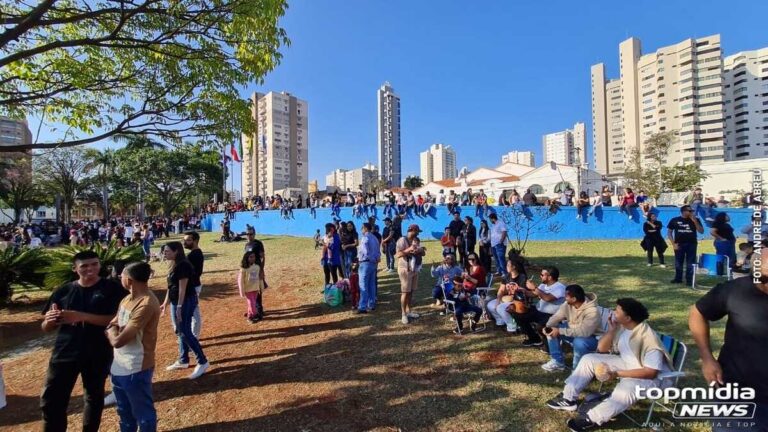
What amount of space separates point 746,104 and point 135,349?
364 feet

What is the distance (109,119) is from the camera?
712 cm

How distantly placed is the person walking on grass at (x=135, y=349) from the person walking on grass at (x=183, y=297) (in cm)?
147

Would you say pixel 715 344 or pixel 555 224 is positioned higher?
pixel 555 224

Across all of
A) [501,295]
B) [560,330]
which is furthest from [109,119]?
[560,330]

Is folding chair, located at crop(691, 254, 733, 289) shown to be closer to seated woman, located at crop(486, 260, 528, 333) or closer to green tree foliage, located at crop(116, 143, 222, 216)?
seated woman, located at crop(486, 260, 528, 333)

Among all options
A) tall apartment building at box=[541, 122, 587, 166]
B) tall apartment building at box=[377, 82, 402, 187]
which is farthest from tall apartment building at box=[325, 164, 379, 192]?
tall apartment building at box=[541, 122, 587, 166]

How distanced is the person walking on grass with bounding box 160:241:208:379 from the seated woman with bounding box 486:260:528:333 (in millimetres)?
4373

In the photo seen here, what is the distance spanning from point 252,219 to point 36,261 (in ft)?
75.9

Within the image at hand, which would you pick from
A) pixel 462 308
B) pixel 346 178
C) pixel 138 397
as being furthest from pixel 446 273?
pixel 346 178

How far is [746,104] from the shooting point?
3027 inches

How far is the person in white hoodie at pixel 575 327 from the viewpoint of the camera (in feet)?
13.7

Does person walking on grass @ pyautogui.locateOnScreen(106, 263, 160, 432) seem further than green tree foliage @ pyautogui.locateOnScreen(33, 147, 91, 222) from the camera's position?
No

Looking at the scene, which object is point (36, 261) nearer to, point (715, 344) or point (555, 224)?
point (715, 344)

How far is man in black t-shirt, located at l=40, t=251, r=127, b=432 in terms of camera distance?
3121 millimetres
